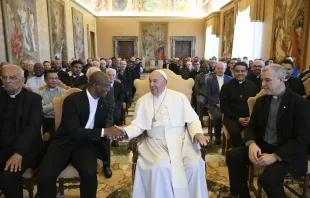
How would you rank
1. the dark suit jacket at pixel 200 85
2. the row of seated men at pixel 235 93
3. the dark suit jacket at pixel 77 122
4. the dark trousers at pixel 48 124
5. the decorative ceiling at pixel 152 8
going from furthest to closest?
1. the decorative ceiling at pixel 152 8
2. the dark suit jacket at pixel 200 85
3. the row of seated men at pixel 235 93
4. the dark trousers at pixel 48 124
5. the dark suit jacket at pixel 77 122

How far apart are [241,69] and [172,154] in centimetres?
215

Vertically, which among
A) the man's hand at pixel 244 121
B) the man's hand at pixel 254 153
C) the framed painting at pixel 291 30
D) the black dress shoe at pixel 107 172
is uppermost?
the framed painting at pixel 291 30

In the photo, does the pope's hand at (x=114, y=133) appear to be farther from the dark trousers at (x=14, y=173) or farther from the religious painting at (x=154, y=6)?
the religious painting at (x=154, y=6)

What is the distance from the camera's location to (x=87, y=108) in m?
2.90

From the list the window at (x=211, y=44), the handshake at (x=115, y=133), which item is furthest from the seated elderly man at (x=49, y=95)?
the window at (x=211, y=44)

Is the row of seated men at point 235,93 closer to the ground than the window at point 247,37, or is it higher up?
closer to the ground

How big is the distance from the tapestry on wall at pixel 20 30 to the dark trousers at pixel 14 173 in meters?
5.37

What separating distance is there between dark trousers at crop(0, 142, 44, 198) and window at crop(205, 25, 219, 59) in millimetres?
15297

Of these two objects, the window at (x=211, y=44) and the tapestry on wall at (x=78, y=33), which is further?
the window at (x=211, y=44)

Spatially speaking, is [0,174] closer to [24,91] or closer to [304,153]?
[24,91]

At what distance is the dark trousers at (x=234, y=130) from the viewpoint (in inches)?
147

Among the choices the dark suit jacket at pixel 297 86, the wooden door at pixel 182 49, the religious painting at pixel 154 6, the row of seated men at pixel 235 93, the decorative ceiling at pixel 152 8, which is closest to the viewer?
the row of seated men at pixel 235 93

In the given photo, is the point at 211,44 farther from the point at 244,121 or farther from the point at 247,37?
the point at 244,121

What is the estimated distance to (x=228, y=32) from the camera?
14.0m
